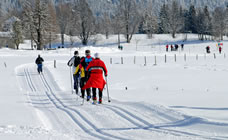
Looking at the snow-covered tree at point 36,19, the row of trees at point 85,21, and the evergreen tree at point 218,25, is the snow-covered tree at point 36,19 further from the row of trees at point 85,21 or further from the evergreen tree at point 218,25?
the evergreen tree at point 218,25

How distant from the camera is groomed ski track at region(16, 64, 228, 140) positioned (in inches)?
241

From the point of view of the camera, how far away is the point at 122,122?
7277mm

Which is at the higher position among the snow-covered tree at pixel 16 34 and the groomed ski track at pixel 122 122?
the snow-covered tree at pixel 16 34

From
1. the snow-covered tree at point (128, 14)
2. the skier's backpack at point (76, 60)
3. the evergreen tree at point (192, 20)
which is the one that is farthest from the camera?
the evergreen tree at point (192, 20)

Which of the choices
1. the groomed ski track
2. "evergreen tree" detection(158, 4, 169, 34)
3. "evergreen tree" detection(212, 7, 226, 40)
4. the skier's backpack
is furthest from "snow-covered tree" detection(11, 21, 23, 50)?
the groomed ski track

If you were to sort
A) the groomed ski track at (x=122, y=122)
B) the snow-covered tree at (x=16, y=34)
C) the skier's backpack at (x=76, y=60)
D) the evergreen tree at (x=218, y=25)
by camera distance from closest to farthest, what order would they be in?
the groomed ski track at (x=122, y=122)
the skier's backpack at (x=76, y=60)
the snow-covered tree at (x=16, y=34)
the evergreen tree at (x=218, y=25)

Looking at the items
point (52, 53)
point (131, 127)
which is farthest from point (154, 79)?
point (52, 53)

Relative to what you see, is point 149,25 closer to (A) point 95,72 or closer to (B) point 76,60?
(B) point 76,60

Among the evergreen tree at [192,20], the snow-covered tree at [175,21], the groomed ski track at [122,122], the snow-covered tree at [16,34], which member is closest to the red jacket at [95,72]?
the groomed ski track at [122,122]

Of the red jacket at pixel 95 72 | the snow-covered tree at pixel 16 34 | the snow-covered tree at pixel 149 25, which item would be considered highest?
the snow-covered tree at pixel 149 25

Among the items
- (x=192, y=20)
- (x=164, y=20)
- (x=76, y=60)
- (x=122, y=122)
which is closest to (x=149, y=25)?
(x=164, y=20)

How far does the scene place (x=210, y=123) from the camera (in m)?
6.59

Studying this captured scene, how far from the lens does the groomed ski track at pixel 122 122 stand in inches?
241

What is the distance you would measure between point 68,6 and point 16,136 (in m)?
74.2
